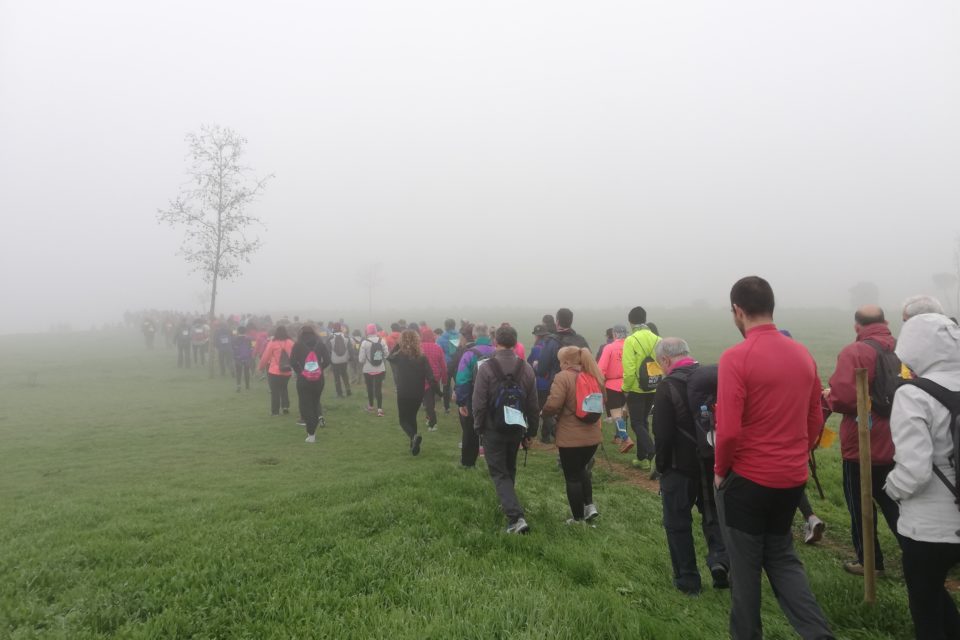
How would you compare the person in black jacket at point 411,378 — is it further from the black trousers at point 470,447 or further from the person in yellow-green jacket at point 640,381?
the person in yellow-green jacket at point 640,381

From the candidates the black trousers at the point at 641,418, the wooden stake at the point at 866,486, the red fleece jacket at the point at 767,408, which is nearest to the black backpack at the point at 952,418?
the red fleece jacket at the point at 767,408

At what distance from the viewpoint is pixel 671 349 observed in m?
4.64

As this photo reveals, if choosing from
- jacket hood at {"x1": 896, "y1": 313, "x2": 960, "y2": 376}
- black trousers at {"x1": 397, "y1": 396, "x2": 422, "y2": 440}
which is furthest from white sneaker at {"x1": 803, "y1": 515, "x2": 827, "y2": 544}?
black trousers at {"x1": 397, "y1": 396, "x2": 422, "y2": 440}

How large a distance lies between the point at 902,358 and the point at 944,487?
2.65 feet

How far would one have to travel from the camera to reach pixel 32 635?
3678 mm

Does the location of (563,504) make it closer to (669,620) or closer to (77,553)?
(669,620)

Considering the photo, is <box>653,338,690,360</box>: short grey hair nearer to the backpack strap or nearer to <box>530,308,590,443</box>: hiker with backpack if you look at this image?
the backpack strap

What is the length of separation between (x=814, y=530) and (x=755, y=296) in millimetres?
3921

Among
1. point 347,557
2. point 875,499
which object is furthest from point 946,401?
point 347,557

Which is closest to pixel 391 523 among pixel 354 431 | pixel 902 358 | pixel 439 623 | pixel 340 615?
pixel 340 615

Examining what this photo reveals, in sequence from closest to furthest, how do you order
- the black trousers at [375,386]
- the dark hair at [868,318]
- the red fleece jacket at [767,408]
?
the red fleece jacket at [767,408] → the dark hair at [868,318] → the black trousers at [375,386]

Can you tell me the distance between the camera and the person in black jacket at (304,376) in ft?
38.6

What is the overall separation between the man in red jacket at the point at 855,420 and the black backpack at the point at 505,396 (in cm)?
310

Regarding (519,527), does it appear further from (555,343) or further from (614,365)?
(614,365)
